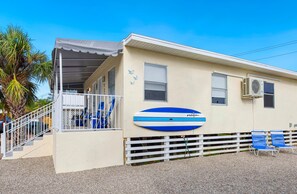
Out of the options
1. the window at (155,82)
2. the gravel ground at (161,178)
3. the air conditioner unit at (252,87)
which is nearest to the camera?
the gravel ground at (161,178)

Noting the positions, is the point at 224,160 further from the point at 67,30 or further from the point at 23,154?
the point at 67,30

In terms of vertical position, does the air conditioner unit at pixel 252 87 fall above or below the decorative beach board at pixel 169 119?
above

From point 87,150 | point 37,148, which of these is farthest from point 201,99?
point 37,148

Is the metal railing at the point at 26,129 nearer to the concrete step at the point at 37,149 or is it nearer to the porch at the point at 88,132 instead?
the concrete step at the point at 37,149

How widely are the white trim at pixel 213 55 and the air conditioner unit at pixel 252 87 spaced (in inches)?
22.3

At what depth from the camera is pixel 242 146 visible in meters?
8.27

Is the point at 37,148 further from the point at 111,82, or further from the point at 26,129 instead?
the point at 111,82

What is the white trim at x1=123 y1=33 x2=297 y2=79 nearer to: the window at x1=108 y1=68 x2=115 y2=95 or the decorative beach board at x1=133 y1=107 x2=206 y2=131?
the window at x1=108 y1=68 x2=115 y2=95

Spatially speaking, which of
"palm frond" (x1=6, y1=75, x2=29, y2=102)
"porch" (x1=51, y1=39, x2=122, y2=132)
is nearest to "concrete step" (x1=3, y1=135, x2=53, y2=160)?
"porch" (x1=51, y1=39, x2=122, y2=132)

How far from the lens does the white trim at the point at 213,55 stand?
5559mm

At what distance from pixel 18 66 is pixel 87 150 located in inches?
194

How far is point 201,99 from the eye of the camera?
7164 mm

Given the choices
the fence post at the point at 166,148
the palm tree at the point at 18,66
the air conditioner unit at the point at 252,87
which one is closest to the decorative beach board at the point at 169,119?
the fence post at the point at 166,148

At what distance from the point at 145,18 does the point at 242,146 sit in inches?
435
